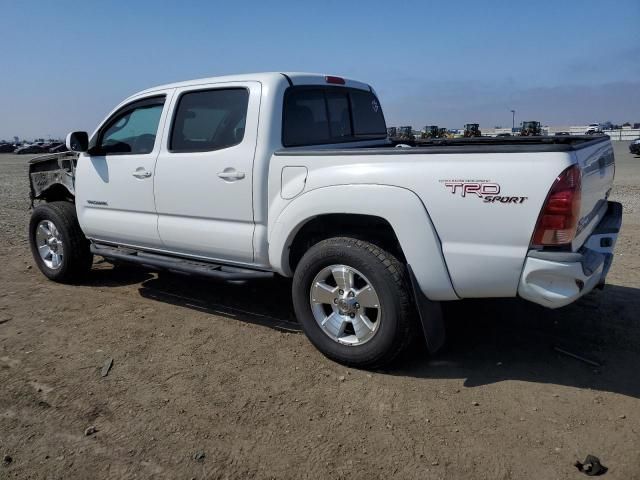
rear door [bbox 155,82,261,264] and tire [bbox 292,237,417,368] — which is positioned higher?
rear door [bbox 155,82,261,264]

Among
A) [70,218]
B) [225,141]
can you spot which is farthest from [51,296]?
[225,141]

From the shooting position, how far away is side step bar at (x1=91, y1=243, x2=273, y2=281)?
421cm

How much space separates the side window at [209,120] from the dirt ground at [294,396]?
1.47 meters

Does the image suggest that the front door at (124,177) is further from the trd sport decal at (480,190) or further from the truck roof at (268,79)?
the trd sport decal at (480,190)

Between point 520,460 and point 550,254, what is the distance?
1.07m

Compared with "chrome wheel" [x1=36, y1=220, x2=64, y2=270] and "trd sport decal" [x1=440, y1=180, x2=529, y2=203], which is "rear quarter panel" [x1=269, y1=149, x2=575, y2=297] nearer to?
"trd sport decal" [x1=440, y1=180, x2=529, y2=203]

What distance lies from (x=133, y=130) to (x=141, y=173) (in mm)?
517

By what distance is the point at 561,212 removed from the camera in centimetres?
292

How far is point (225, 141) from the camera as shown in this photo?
4.25 meters

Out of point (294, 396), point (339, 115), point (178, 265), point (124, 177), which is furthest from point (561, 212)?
point (124, 177)

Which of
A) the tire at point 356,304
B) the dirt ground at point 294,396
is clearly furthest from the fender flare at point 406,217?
the dirt ground at point 294,396

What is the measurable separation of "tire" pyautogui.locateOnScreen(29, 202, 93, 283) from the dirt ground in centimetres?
65

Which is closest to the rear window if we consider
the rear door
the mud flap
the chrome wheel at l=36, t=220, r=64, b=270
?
the rear door

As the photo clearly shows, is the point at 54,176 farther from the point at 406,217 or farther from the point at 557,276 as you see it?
the point at 557,276
